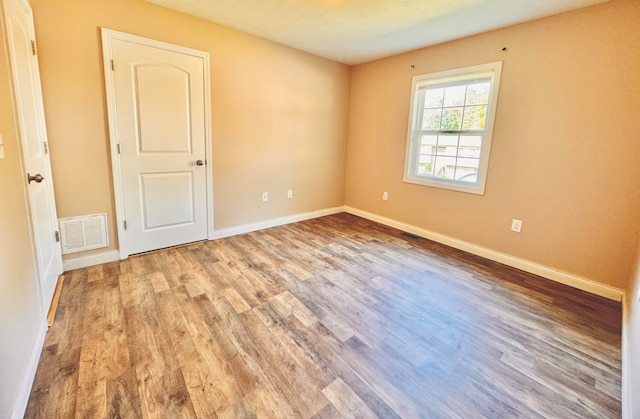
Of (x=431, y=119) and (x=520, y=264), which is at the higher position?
(x=431, y=119)

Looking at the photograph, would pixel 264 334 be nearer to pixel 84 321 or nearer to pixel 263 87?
pixel 84 321

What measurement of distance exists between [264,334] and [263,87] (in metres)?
2.84

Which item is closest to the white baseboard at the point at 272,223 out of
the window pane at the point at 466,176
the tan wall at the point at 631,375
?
the window pane at the point at 466,176

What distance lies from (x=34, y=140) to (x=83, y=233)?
3.03 ft

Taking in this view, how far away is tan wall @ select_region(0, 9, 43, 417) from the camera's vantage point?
3.83 ft

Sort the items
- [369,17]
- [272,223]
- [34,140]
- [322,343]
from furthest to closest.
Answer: [272,223], [369,17], [34,140], [322,343]

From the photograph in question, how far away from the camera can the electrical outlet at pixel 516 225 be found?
2.86 m

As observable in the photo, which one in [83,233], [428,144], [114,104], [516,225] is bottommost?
[83,233]

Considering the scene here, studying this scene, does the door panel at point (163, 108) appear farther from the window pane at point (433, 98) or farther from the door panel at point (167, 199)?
the window pane at point (433, 98)

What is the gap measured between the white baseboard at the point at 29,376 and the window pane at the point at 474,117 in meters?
3.87

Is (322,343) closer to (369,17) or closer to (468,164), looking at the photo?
(468,164)

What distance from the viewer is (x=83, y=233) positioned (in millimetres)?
2533

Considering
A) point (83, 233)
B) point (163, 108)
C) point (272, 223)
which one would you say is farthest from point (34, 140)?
point (272, 223)

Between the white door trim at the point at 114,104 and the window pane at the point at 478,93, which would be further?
the window pane at the point at 478,93
